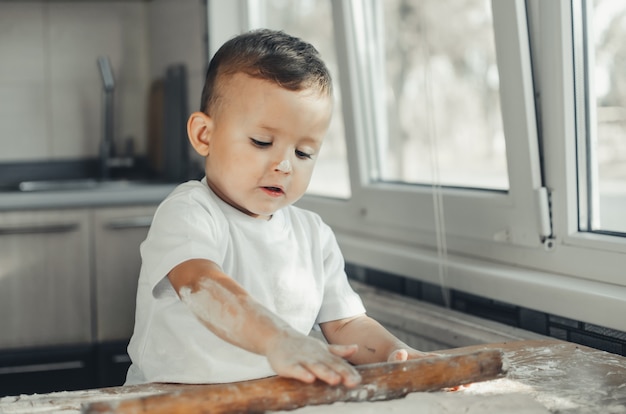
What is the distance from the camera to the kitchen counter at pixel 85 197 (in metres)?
2.55

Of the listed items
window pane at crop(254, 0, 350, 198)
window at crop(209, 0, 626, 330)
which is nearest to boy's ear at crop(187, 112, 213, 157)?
window at crop(209, 0, 626, 330)

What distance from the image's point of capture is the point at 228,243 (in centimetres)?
107

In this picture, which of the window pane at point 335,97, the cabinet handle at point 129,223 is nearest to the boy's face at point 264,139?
the window pane at point 335,97

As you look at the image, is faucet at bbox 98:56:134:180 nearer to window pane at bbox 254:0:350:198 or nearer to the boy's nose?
window pane at bbox 254:0:350:198

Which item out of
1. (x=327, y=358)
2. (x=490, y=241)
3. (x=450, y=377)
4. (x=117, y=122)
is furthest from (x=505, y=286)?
(x=117, y=122)

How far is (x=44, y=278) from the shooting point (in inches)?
103

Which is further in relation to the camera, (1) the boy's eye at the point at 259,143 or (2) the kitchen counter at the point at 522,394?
(1) the boy's eye at the point at 259,143

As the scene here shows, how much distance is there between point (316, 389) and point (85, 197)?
203 cm

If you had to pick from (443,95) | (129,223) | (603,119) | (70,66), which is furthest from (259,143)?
(70,66)

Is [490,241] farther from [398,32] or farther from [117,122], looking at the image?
[117,122]

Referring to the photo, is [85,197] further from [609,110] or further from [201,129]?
[609,110]

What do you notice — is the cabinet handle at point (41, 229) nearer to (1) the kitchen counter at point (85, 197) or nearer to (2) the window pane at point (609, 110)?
(1) the kitchen counter at point (85, 197)

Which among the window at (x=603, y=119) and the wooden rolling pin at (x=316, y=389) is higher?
the window at (x=603, y=119)

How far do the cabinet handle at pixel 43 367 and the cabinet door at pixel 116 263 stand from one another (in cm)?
11
